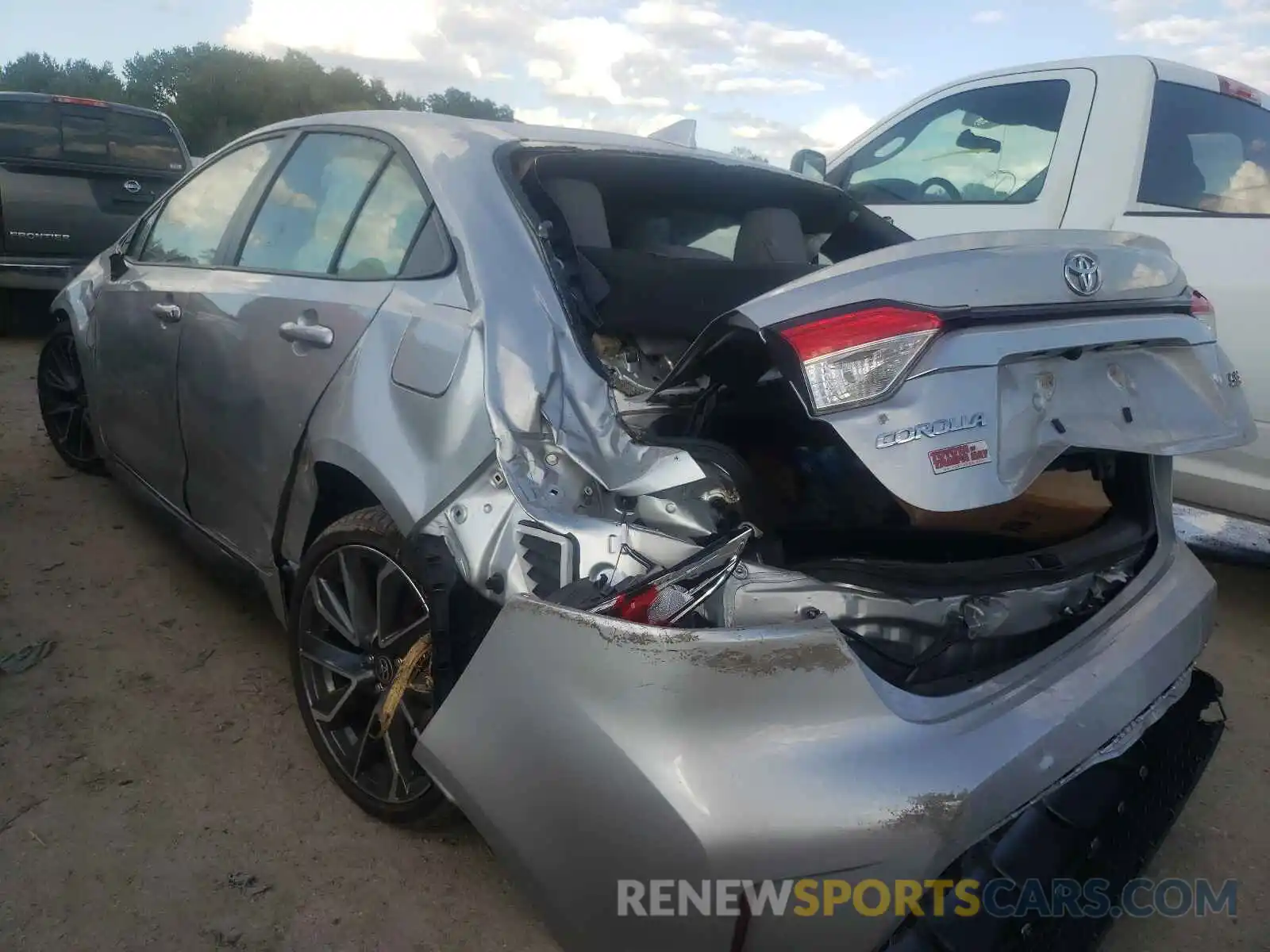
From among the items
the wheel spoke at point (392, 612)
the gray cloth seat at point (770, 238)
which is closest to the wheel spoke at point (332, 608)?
the wheel spoke at point (392, 612)

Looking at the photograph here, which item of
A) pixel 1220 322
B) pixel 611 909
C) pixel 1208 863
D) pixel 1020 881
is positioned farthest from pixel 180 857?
pixel 1220 322

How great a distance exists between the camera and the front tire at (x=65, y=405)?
4.36 m

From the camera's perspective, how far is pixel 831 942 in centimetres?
147

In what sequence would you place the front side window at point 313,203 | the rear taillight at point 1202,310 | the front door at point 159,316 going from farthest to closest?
the front door at point 159,316
the front side window at point 313,203
the rear taillight at point 1202,310

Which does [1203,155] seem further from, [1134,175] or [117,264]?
[117,264]

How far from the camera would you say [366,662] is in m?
2.34

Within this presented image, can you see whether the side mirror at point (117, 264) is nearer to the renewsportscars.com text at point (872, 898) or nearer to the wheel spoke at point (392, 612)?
the wheel spoke at point (392, 612)

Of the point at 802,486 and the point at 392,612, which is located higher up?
the point at 802,486

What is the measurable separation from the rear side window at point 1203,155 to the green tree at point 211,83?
3292cm

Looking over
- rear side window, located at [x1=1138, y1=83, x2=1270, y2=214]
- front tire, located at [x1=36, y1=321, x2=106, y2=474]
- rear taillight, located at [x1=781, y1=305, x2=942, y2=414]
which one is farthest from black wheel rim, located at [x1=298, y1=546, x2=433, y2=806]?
rear side window, located at [x1=1138, y1=83, x2=1270, y2=214]

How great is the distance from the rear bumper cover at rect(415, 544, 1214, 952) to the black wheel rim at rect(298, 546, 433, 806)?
20.6 inches

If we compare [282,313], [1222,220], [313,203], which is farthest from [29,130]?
[1222,220]

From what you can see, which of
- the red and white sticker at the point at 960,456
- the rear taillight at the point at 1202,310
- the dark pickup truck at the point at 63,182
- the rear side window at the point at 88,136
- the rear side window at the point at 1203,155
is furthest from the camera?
the rear side window at the point at 88,136

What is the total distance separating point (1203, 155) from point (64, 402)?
522 cm
